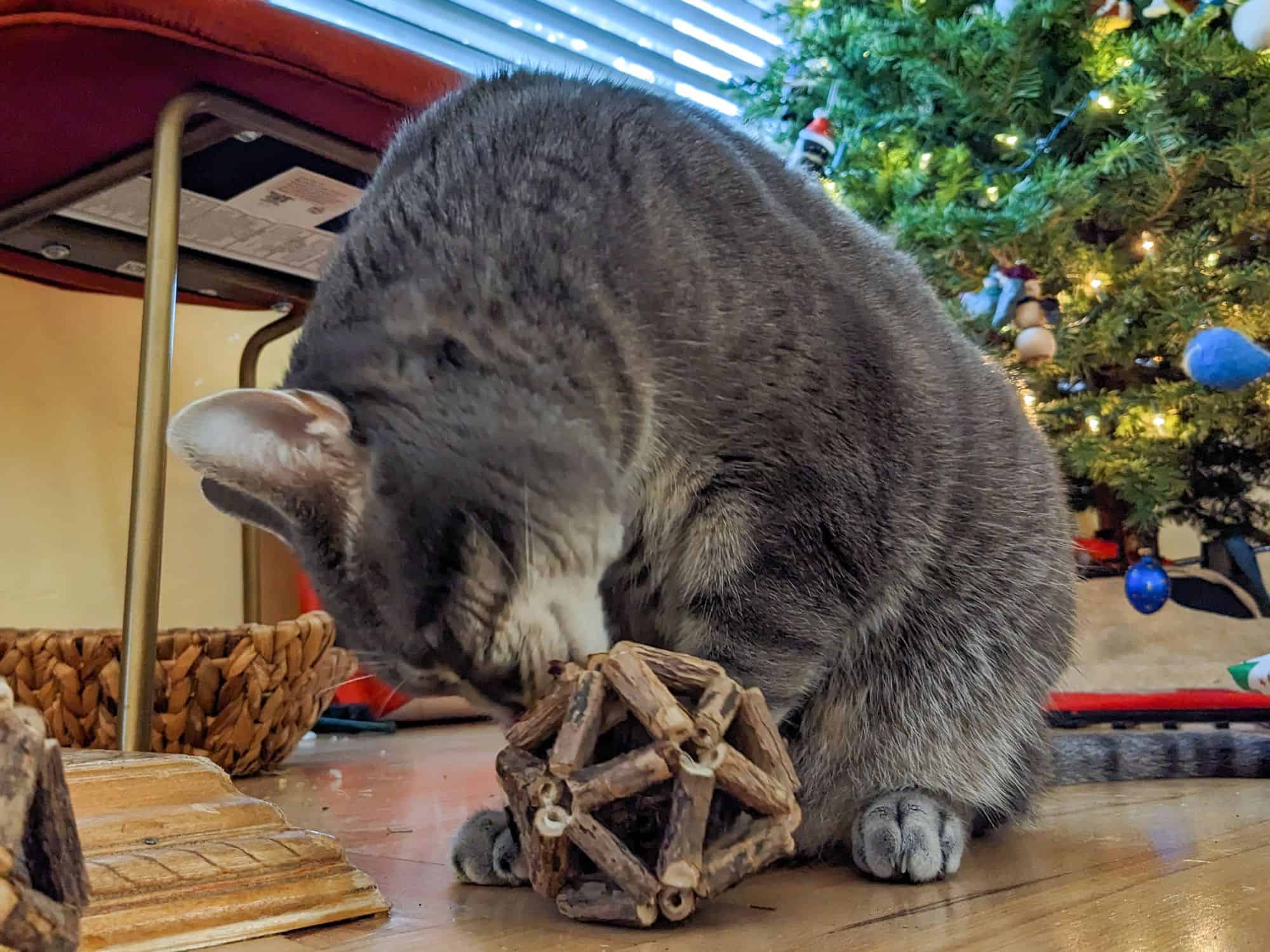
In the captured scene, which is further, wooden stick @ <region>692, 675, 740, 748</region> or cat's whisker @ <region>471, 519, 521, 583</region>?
cat's whisker @ <region>471, 519, 521, 583</region>

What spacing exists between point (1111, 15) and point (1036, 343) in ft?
2.01

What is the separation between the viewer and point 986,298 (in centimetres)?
192

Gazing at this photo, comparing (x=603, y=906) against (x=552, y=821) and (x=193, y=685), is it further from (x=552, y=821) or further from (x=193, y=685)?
(x=193, y=685)

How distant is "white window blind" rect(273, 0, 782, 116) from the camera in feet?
7.28

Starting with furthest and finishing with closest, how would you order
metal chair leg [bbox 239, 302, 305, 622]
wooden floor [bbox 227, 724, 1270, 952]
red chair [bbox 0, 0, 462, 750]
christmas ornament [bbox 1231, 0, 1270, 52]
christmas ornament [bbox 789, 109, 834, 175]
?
christmas ornament [bbox 789, 109, 834, 175] < metal chair leg [bbox 239, 302, 305, 622] < christmas ornament [bbox 1231, 0, 1270, 52] < red chair [bbox 0, 0, 462, 750] < wooden floor [bbox 227, 724, 1270, 952]

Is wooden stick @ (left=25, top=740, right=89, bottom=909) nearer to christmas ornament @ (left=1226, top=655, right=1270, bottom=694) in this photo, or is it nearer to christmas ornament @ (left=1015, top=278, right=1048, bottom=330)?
christmas ornament @ (left=1226, top=655, right=1270, bottom=694)

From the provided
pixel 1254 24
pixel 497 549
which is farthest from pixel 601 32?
pixel 497 549

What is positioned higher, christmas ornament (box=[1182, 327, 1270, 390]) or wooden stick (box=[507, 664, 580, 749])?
christmas ornament (box=[1182, 327, 1270, 390])

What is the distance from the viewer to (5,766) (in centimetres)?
28

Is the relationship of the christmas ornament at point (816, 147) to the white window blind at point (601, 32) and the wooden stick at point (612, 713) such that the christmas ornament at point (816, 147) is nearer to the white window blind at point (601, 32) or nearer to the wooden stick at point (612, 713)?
the white window blind at point (601, 32)

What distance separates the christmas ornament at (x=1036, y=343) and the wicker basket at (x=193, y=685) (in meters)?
1.26

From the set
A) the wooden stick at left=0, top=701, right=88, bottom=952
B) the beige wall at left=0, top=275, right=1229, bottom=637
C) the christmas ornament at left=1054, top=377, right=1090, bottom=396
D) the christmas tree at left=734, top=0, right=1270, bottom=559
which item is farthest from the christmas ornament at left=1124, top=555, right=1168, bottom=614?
the wooden stick at left=0, top=701, right=88, bottom=952

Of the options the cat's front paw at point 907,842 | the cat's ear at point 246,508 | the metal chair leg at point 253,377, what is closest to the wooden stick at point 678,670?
the cat's front paw at point 907,842

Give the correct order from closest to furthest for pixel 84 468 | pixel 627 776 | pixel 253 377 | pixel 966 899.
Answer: pixel 627 776
pixel 966 899
pixel 253 377
pixel 84 468
